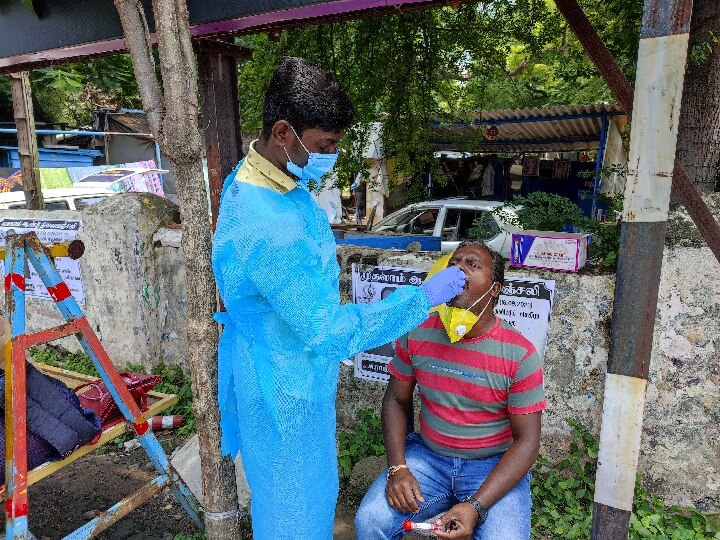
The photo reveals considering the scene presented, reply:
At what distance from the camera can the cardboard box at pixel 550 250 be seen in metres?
2.62

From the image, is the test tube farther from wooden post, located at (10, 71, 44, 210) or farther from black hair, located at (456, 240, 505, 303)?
wooden post, located at (10, 71, 44, 210)

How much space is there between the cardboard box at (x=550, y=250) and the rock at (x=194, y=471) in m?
1.95

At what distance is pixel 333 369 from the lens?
1.81 meters

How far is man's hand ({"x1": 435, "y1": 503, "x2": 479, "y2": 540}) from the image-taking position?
184 centimetres

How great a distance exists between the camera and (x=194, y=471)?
10.2ft

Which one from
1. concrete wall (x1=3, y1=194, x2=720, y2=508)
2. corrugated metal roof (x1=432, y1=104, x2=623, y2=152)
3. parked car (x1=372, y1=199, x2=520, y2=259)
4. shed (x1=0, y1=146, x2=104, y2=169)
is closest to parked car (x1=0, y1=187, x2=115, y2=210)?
shed (x1=0, y1=146, x2=104, y2=169)

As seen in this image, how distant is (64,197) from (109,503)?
8777mm

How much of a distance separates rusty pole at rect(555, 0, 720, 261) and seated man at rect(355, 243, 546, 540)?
0.80m

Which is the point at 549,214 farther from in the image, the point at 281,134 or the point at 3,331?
the point at 3,331

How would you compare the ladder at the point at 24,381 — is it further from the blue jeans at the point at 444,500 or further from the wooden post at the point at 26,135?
the wooden post at the point at 26,135

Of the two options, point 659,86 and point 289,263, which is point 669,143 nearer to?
point 659,86

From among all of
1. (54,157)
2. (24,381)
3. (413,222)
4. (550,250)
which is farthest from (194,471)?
(54,157)

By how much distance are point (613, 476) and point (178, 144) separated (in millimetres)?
2123

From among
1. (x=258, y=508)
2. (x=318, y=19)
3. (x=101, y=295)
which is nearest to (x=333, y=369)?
(x=258, y=508)
